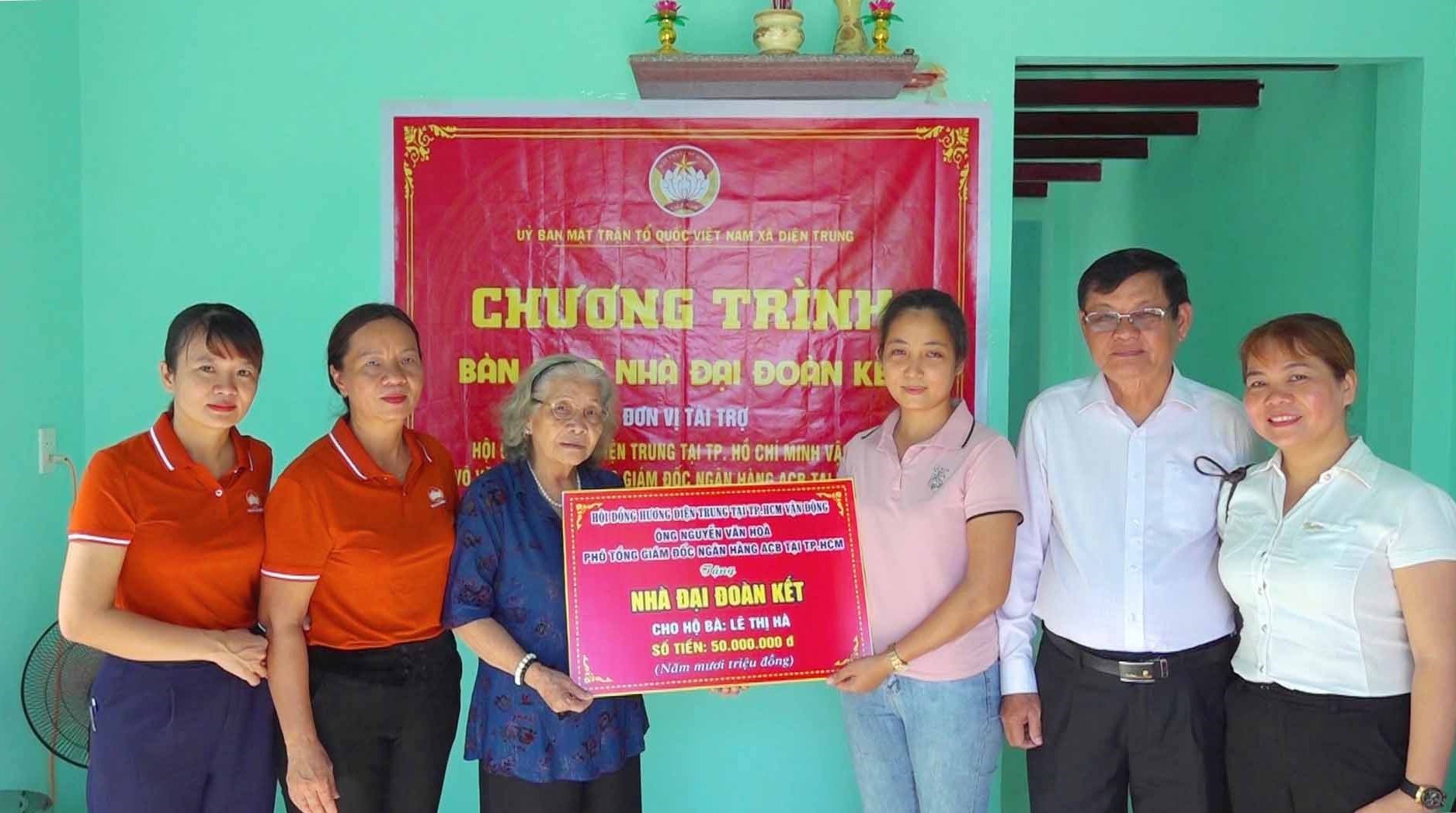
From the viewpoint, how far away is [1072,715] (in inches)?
78.2

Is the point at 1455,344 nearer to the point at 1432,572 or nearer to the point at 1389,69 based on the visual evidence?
the point at 1389,69

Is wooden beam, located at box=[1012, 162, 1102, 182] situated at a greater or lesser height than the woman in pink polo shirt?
greater

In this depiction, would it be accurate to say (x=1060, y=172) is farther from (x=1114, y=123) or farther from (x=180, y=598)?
(x=180, y=598)

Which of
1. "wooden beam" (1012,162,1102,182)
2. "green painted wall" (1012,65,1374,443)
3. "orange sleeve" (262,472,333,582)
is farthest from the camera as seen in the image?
"wooden beam" (1012,162,1102,182)

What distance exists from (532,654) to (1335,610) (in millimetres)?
1409

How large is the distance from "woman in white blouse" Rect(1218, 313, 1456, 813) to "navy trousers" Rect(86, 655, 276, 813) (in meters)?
1.83

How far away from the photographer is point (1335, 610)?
175 centimetres

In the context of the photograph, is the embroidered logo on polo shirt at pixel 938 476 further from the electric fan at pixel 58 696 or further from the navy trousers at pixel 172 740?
the electric fan at pixel 58 696

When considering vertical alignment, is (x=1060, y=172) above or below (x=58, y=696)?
above

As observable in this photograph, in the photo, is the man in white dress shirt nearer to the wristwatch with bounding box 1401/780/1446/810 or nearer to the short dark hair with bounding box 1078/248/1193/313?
the short dark hair with bounding box 1078/248/1193/313

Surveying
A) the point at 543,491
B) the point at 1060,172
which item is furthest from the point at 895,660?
the point at 1060,172

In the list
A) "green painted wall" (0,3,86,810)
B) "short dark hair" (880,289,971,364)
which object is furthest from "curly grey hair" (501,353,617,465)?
"green painted wall" (0,3,86,810)

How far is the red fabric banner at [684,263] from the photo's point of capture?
273 centimetres

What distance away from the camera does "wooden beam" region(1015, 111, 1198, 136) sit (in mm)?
4879
